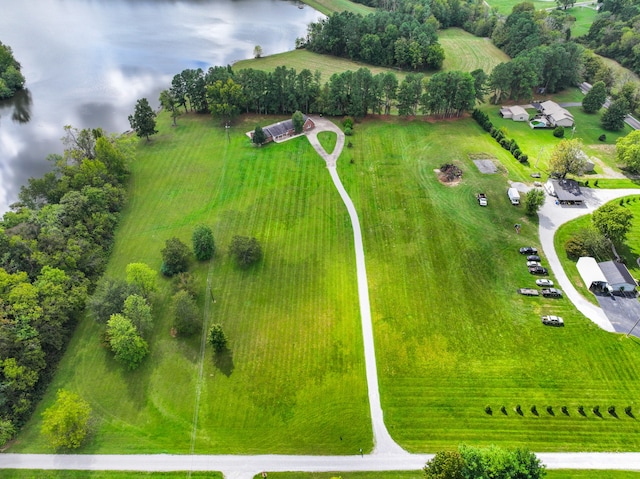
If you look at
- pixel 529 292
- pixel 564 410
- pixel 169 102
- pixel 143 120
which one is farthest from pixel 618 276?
pixel 169 102

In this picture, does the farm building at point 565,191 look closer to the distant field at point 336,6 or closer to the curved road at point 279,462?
the curved road at point 279,462

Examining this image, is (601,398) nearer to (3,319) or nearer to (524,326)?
(524,326)

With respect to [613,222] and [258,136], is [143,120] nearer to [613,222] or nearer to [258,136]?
[258,136]

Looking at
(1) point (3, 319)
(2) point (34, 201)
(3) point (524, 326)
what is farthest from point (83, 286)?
(3) point (524, 326)

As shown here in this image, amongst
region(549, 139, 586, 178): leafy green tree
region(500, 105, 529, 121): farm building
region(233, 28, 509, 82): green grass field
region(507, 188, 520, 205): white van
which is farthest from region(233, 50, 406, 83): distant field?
region(507, 188, 520, 205): white van

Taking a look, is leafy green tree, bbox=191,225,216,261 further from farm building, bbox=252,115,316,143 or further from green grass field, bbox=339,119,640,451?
farm building, bbox=252,115,316,143

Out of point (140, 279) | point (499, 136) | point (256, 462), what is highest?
point (140, 279)

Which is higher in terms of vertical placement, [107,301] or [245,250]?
[107,301]
